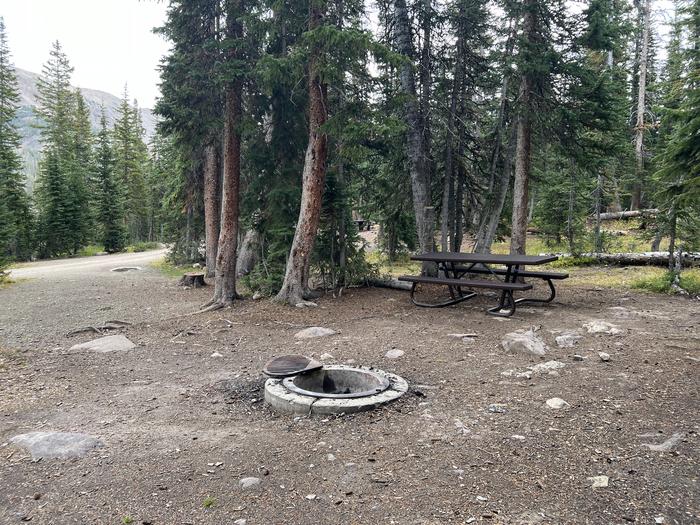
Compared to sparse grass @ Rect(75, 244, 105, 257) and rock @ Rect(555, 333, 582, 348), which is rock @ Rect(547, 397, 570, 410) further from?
sparse grass @ Rect(75, 244, 105, 257)

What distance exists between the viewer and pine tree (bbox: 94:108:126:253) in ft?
99.9

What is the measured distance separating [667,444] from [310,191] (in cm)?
759

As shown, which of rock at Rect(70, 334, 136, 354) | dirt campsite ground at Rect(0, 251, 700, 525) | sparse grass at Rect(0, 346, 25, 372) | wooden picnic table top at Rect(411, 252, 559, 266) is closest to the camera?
dirt campsite ground at Rect(0, 251, 700, 525)

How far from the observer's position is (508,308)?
338 inches

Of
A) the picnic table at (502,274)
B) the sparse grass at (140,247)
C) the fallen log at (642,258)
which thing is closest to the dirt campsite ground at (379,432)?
the picnic table at (502,274)

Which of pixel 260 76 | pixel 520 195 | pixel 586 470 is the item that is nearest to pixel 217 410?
pixel 586 470

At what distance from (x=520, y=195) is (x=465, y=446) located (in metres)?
8.47

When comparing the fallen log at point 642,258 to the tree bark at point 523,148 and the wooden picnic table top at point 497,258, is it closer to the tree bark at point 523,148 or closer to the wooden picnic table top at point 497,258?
the tree bark at point 523,148

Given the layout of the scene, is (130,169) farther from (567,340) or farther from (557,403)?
(557,403)

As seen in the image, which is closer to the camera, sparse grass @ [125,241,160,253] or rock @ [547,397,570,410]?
rock @ [547,397,570,410]

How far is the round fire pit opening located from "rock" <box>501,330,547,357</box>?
216 centimetres

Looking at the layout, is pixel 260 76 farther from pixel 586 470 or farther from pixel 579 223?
pixel 579 223

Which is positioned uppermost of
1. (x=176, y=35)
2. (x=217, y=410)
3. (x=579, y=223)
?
(x=176, y=35)

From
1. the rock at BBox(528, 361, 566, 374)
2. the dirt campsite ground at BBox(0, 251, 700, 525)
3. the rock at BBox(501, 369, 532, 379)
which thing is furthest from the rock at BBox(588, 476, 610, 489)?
the rock at BBox(528, 361, 566, 374)
